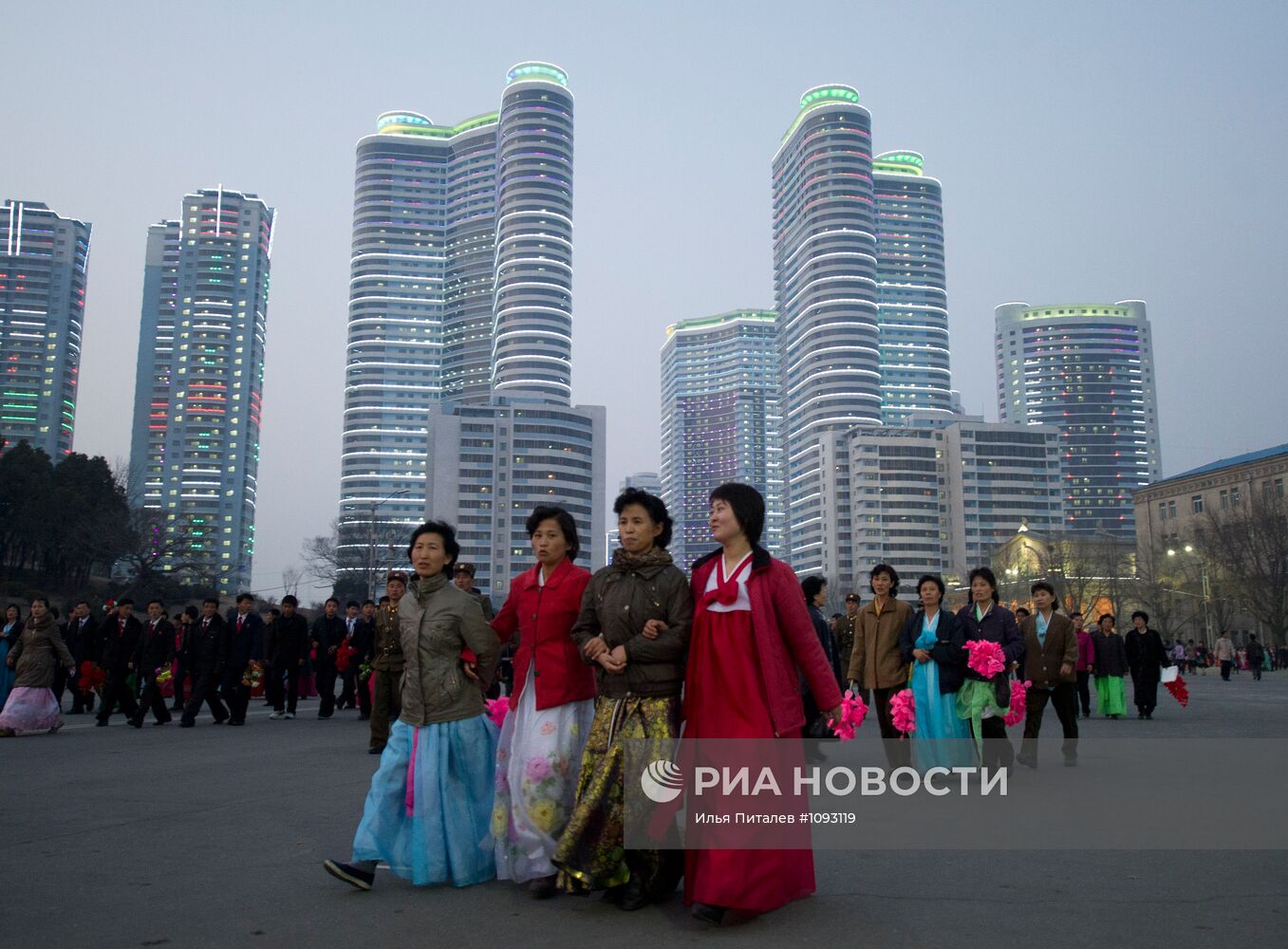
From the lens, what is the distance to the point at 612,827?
179 inches

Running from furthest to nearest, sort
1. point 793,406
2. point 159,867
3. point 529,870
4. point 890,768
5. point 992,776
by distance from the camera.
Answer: point 793,406 → point 890,768 → point 992,776 → point 159,867 → point 529,870

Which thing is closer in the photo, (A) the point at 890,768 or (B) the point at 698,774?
(B) the point at 698,774

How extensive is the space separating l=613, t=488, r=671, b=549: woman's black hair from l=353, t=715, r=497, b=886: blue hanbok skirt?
4.19ft

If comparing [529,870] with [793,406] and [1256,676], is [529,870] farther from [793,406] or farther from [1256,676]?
[793,406]

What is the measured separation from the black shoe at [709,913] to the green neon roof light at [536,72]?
200836 millimetres

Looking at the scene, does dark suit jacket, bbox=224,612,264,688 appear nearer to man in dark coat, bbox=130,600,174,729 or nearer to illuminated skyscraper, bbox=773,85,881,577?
man in dark coat, bbox=130,600,174,729

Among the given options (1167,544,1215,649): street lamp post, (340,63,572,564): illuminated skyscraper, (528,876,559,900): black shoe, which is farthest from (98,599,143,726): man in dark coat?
(340,63,572,564): illuminated skyscraper

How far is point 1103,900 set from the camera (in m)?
4.48

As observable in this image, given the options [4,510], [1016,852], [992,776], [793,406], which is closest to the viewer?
[1016,852]

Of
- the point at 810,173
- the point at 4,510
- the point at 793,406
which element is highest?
the point at 810,173

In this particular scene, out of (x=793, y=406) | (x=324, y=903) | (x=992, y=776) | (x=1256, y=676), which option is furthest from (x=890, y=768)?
(x=793, y=406)

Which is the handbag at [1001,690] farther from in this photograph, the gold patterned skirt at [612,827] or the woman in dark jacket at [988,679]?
the gold patterned skirt at [612,827]

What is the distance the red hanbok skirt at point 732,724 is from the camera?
420cm

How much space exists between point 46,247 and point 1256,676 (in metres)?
191
